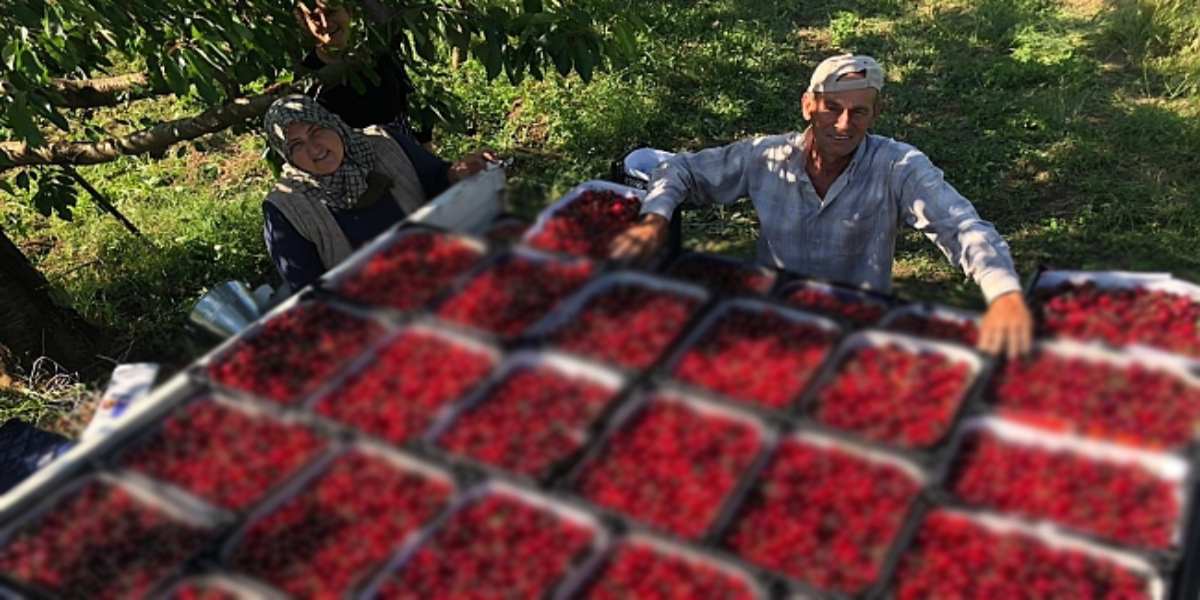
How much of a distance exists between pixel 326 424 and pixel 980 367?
1843 millimetres

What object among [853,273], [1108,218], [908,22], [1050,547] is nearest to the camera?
[1050,547]

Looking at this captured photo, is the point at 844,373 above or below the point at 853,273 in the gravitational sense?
above

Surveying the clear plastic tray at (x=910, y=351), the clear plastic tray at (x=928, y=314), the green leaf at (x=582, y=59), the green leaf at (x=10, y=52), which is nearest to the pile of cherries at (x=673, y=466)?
the clear plastic tray at (x=910, y=351)

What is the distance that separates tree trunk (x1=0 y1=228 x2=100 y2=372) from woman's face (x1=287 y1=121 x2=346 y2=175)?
2839 mm

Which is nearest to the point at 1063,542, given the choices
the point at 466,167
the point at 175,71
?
the point at 466,167

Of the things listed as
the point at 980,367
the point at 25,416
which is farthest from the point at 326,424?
the point at 25,416

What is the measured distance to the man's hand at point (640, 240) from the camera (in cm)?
296

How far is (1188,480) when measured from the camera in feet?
6.77

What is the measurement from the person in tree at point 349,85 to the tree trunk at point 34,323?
2.33 meters

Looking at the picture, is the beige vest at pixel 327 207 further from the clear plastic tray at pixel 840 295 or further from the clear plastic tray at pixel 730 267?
the clear plastic tray at pixel 840 295

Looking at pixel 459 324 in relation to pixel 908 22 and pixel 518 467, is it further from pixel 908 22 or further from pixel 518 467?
pixel 908 22

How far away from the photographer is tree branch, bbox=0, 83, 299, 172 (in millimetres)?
4750

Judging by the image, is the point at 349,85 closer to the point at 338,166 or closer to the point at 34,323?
the point at 338,166

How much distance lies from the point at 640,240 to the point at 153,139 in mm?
3232
